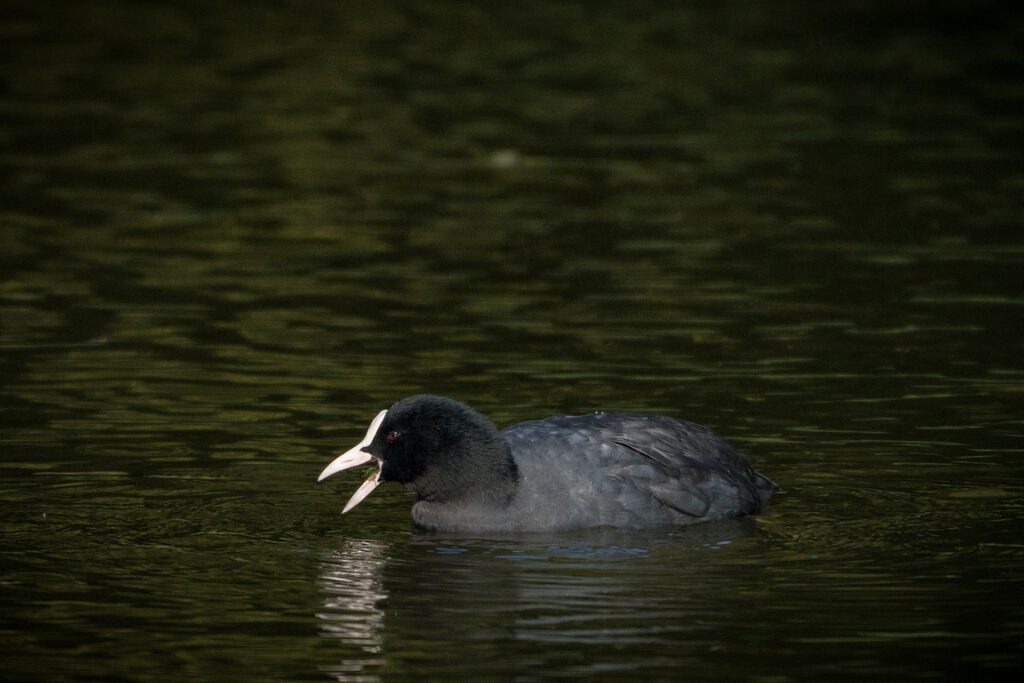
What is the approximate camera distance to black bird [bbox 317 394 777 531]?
10234 millimetres

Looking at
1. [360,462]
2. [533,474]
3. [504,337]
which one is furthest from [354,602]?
[504,337]

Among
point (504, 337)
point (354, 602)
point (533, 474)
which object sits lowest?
point (354, 602)

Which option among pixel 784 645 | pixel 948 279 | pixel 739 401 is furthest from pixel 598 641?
pixel 948 279

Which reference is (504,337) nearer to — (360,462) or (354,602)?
(360,462)

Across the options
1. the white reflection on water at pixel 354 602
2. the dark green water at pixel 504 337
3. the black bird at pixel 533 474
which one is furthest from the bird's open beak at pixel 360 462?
the white reflection on water at pixel 354 602

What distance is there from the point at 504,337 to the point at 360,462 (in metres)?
4.55

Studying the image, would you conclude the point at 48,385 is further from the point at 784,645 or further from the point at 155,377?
the point at 784,645

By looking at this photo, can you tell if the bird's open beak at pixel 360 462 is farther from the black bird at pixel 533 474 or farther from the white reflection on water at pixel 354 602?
the white reflection on water at pixel 354 602

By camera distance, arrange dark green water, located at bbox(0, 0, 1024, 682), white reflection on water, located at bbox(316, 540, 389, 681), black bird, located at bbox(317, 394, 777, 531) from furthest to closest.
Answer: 1. black bird, located at bbox(317, 394, 777, 531)
2. dark green water, located at bbox(0, 0, 1024, 682)
3. white reflection on water, located at bbox(316, 540, 389, 681)

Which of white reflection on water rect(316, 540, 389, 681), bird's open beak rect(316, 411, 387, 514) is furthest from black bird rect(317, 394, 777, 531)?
white reflection on water rect(316, 540, 389, 681)

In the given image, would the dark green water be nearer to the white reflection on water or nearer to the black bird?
the white reflection on water

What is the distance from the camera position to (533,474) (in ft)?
33.9

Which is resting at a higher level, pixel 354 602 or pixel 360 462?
pixel 360 462

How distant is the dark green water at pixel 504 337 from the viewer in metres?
8.65
